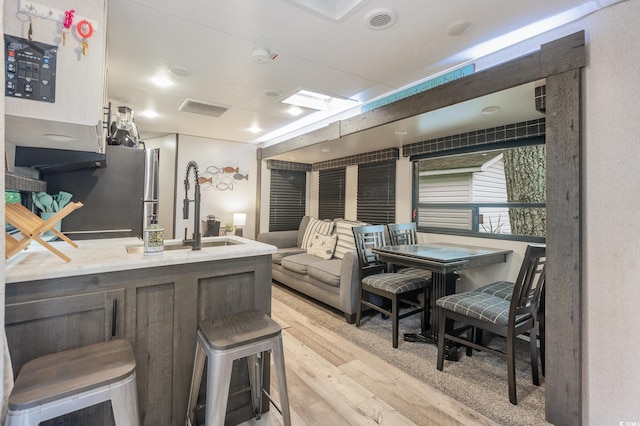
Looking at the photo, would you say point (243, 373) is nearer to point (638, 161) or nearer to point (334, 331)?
point (334, 331)

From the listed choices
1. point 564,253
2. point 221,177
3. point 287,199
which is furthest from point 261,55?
point 287,199

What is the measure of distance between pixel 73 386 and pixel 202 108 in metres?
3.27

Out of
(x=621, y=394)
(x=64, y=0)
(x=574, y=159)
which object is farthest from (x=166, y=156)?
(x=621, y=394)

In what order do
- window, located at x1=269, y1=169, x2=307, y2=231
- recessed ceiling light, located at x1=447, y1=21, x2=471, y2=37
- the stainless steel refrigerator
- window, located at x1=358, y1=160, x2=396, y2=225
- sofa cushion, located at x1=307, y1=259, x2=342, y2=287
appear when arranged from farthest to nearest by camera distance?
1. window, located at x1=269, y1=169, x2=307, y2=231
2. window, located at x1=358, y1=160, x2=396, y2=225
3. sofa cushion, located at x1=307, y1=259, x2=342, y2=287
4. the stainless steel refrigerator
5. recessed ceiling light, located at x1=447, y1=21, x2=471, y2=37

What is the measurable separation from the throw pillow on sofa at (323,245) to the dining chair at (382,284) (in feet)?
2.89

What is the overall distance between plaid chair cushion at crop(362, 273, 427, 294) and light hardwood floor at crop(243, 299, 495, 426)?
0.59m

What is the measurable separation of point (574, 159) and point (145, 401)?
2565 millimetres

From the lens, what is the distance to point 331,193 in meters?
5.32

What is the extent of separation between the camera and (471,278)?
10.6ft

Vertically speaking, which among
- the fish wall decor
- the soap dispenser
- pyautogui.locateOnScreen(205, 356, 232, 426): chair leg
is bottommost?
pyautogui.locateOnScreen(205, 356, 232, 426): chair leg

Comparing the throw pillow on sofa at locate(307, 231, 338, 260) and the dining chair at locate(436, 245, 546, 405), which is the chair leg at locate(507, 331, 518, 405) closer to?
the dining chair at locate(436, 245, 546, 405)

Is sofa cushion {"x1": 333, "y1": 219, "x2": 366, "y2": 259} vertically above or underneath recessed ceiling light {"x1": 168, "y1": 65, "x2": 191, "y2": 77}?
underneath

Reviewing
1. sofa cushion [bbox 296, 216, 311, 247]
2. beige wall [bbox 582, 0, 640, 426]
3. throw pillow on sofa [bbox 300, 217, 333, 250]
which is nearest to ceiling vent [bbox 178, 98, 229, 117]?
throw pillow on sofa [bbox 300, 217, 333, 250]

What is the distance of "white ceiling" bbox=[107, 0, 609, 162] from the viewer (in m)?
1.73
